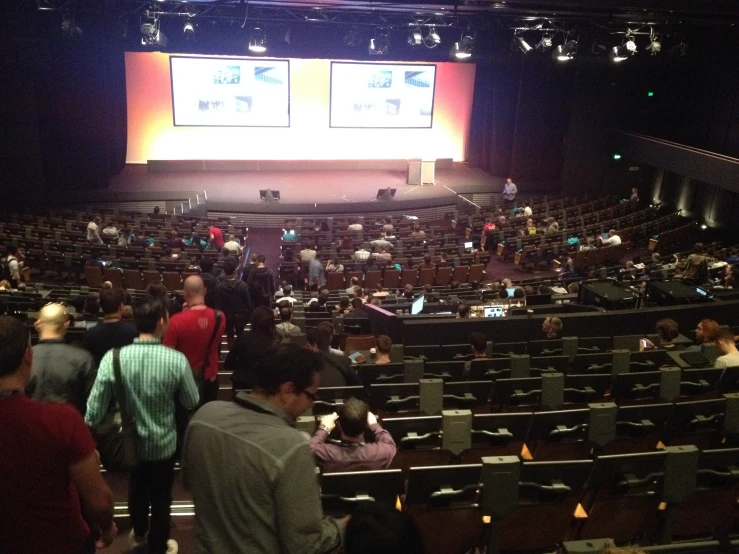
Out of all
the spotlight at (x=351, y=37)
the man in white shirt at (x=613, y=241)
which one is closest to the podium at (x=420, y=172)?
the spotlight at (x=351, y=37)

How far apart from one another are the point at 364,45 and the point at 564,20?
545cm

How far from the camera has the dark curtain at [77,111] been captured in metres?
18.8

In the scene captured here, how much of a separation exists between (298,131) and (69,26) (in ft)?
30.2

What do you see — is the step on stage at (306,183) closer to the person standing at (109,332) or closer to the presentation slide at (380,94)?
the presentation slide at (380,94)

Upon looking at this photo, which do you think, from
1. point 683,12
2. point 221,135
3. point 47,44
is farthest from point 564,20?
point 47,44

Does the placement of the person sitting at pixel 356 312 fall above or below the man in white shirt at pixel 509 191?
below

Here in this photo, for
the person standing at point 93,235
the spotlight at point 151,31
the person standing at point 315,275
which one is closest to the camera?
the person standing at point 315,275

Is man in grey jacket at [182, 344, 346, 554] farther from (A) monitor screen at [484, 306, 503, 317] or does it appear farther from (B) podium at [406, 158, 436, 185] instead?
(B) podium at [406, 158, 436, 185]

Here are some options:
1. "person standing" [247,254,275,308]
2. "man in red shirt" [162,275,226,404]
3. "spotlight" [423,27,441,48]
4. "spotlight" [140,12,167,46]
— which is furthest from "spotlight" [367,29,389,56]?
"man in red shirt" [162,275,226,404]

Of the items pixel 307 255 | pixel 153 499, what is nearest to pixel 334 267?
pixel 307 255

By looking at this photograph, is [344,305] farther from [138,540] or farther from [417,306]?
[138,540]

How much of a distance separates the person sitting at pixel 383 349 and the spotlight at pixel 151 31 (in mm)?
12003

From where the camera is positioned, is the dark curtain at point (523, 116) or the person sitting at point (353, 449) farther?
the dark curtain at point (523, 116)

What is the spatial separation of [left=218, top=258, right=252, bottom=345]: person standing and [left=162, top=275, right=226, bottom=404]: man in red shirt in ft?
9.85
